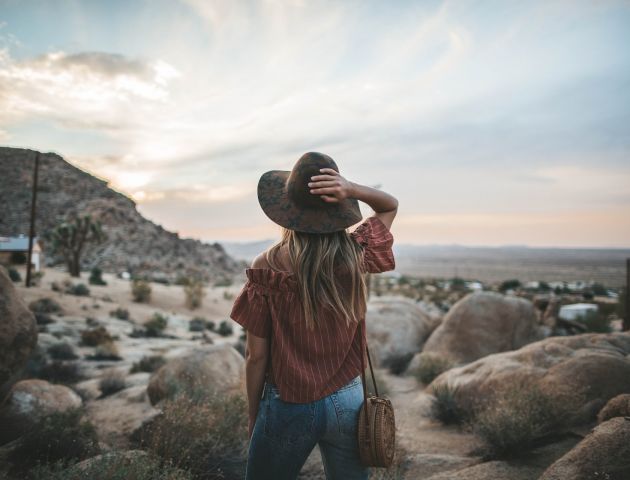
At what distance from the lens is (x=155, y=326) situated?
55.1 ft

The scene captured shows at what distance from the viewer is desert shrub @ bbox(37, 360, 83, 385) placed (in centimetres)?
805

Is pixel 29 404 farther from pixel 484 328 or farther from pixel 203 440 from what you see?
pixel 484 328

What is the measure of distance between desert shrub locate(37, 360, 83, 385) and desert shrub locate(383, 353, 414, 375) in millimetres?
7139

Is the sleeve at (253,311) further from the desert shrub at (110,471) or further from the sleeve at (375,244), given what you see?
the desert shrub at (110,471)

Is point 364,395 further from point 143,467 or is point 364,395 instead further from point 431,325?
point 431,325

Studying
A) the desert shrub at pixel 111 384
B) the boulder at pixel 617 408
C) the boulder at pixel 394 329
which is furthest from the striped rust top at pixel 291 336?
the boulder at pixel 394 329

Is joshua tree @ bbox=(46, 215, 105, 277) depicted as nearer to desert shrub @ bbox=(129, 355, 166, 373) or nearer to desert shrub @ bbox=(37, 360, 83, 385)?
desert shrub @ bbox=(129, 355, 166, 373)

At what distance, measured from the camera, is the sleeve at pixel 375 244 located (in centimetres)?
215

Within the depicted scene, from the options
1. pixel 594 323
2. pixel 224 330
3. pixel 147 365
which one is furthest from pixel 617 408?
pixel 224 330

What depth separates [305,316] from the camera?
1899mm

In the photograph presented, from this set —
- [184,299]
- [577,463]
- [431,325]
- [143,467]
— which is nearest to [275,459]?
[143,467]

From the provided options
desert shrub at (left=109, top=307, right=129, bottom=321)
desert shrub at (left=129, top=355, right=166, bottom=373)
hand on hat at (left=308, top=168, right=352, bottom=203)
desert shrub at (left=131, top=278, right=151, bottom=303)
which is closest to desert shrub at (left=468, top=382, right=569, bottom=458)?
hand on hat at (left=308, top=168, right=352, bottom=203)

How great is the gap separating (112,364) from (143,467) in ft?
25.9

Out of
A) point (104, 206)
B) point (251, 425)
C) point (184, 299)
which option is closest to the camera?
point (251, 425)
